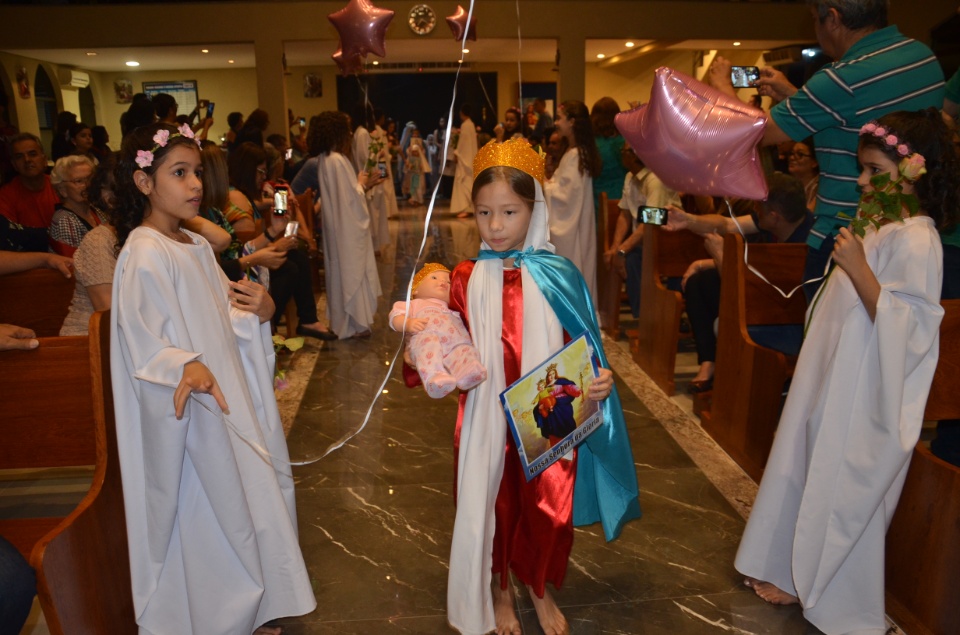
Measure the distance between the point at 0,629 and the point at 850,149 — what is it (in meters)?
3.04

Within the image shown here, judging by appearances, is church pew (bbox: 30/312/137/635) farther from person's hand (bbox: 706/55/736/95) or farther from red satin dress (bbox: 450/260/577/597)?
person's hand (bbox: 706/55/736/95)

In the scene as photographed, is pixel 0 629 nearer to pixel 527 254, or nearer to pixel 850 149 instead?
pixel 527 254

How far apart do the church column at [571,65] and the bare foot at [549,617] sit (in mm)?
11957

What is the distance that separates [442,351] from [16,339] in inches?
48.8

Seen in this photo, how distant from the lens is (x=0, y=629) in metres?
1.83

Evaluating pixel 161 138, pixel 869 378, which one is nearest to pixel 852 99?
pixel 869 378

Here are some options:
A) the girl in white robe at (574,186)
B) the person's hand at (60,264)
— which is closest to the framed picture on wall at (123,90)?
the girl in white robe at (574,186)

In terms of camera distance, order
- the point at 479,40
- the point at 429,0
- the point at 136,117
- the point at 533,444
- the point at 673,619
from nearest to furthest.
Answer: the point at 533,444
the point at 673,619
the point at 136,117
the point at 429,0
the point at 479,40

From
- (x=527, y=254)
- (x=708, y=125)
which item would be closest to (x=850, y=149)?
(x=708, y=125)

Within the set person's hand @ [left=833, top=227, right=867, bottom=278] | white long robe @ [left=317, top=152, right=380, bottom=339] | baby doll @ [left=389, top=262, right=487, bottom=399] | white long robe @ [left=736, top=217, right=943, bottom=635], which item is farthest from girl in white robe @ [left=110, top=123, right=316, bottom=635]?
white long robe @ [left=317, top=152, right=380, bottom=339]

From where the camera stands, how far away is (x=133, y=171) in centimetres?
236

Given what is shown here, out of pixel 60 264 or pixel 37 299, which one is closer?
pixel 60 264

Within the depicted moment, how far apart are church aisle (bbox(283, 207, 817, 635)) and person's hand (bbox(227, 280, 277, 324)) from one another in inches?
41.0

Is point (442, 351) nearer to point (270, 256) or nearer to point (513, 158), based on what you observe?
point (513, 158)
